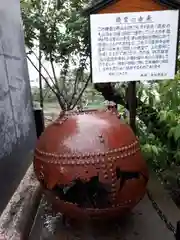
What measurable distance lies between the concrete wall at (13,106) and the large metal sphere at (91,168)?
1.40 ft

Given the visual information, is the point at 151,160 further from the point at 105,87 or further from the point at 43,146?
the point at 105,87

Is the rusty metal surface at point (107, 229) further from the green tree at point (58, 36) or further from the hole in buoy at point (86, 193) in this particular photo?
the green tree at point (58, 36)

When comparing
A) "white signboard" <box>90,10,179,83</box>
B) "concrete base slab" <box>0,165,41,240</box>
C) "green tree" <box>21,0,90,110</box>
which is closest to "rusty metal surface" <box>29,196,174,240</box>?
"concrete base slab" <box>0,165,41,240</box>

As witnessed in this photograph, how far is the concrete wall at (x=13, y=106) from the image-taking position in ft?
8.59

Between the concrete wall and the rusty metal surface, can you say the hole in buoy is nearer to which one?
the rusty metal surface

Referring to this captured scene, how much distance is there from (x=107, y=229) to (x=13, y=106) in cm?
132

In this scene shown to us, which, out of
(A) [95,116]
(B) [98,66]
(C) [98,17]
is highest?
(C) [98,17]

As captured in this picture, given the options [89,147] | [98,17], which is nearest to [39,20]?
[98,17]

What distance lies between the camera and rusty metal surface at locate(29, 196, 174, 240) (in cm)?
231

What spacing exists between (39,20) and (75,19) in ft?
2.45

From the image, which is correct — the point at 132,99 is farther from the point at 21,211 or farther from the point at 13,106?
the point at 21,211

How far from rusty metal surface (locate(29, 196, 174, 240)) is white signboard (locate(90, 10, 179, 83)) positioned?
121cm

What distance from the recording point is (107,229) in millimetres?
2385

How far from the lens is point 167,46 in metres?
2.97
